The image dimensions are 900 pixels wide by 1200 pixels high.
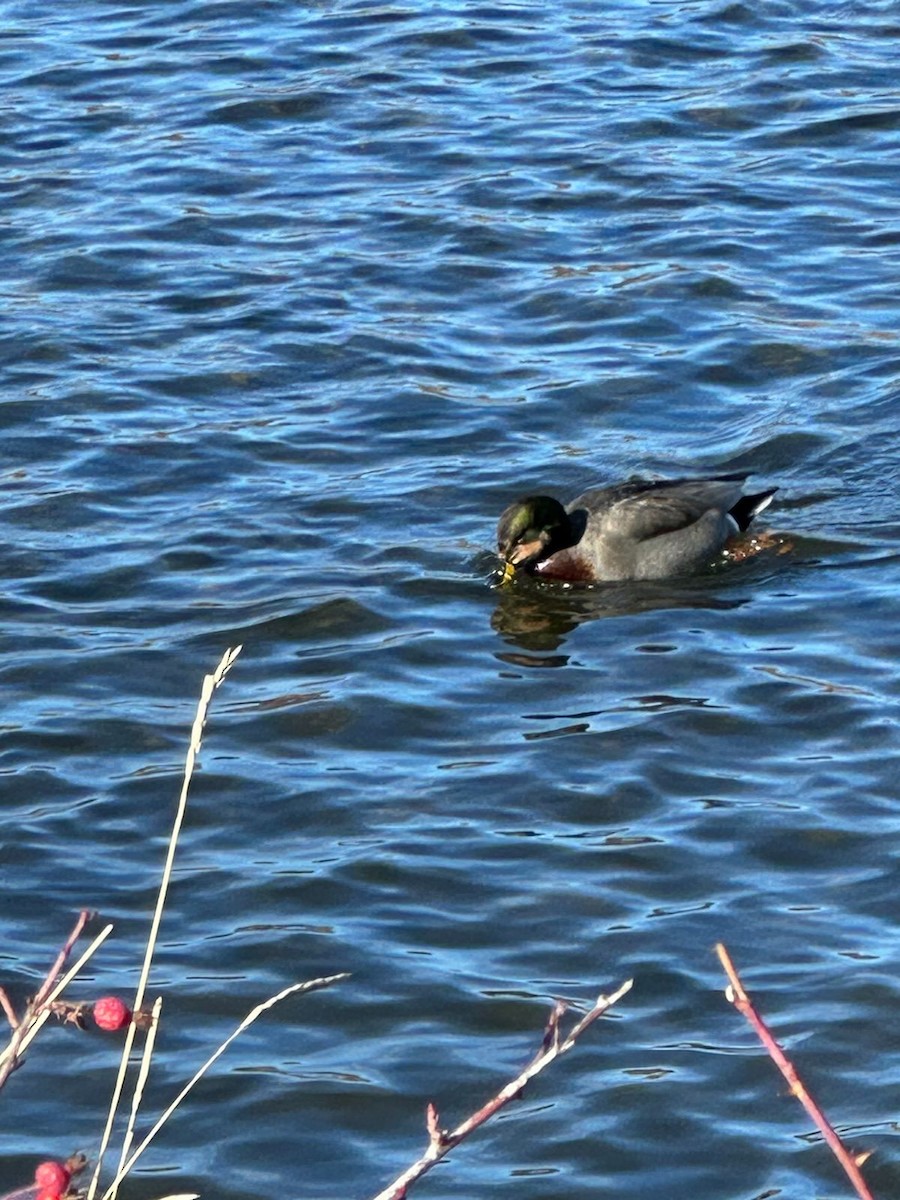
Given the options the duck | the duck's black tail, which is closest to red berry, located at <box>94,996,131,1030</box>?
the duck

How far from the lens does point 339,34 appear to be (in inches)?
647

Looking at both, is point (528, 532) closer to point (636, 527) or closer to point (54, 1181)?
point (636, 527)

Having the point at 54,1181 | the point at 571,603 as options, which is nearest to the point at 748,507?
the point at 571,603

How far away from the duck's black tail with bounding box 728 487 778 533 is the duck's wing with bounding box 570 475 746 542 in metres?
0.03

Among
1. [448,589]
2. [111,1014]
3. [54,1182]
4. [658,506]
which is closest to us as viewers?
[54,1182]

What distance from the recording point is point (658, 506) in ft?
31.9

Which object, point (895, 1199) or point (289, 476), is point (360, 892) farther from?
point (289, 476)

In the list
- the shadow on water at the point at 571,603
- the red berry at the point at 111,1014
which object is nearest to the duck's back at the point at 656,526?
the shadow on water at the point at 571,603

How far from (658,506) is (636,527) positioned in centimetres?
13

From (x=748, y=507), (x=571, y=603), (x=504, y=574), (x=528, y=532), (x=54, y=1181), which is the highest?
(x=54, y=1181)

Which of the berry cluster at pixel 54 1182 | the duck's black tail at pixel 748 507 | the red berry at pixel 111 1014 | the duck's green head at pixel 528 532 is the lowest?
the duck's black tail at pixel 748 507

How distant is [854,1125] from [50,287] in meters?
8.01

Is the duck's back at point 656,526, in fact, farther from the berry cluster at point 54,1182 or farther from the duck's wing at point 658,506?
the berry cluster at point 54,1182

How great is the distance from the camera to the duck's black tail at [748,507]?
381 inches
